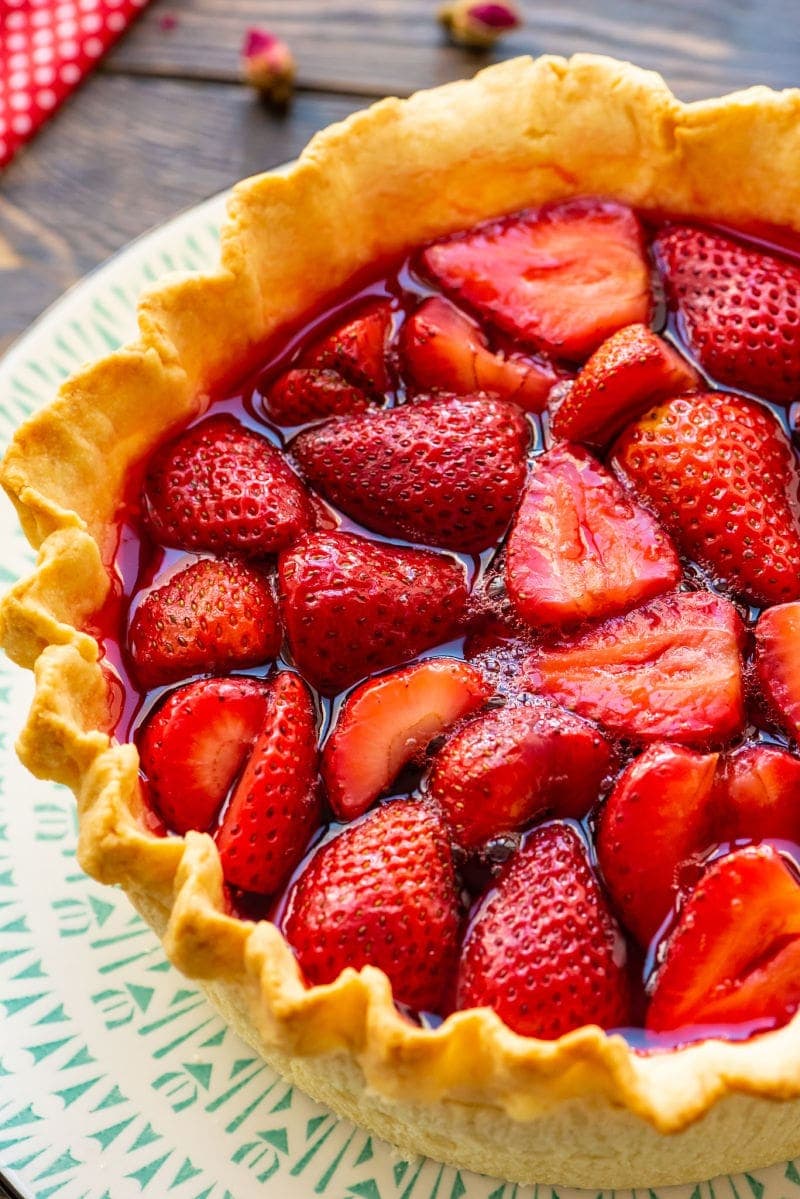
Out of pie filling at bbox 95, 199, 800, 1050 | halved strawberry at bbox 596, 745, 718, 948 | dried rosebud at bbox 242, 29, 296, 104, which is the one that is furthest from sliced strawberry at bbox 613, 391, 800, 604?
dried rosebud at bbox 242, 29, 296, 104

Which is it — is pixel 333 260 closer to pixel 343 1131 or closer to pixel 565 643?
pixel 565 643

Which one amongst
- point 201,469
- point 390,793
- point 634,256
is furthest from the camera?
point 634,256

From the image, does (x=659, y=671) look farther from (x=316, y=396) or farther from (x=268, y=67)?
(x=268, y=67)

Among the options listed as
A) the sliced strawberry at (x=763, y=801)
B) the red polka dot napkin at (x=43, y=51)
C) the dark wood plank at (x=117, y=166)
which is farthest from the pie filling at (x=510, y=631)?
the red polka dot napkin at (x=43, y=51)

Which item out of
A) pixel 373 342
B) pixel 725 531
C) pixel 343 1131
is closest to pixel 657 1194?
pixel 343 1131

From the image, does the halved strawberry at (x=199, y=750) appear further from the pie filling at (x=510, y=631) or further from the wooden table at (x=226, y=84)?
the wooden table at (x=226, y=84)

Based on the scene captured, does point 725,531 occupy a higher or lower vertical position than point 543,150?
lower
